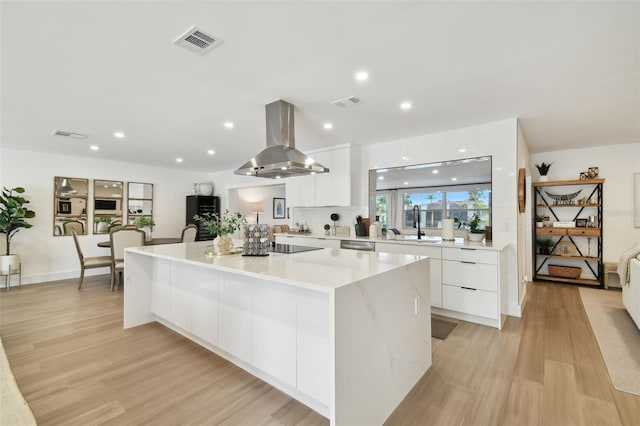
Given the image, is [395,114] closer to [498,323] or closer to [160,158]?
[498,323]

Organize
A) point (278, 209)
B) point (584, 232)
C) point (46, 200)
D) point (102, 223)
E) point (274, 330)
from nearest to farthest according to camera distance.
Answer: point (274, 330), point (584, 232), point (46, 200), point (102, 223), point (278, 209)

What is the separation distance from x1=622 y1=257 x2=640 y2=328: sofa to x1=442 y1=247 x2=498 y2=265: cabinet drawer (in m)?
1.37

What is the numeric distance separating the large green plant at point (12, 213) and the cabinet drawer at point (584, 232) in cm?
910

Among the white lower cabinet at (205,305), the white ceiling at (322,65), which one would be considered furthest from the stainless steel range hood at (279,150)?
the white lower cabinet at (205,305)

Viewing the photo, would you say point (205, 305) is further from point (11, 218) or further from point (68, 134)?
point (11, 218)

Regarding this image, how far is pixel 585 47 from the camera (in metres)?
1.98

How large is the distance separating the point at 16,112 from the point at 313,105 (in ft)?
10.9

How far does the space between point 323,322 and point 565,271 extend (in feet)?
17.9

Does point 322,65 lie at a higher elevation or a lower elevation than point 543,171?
higher

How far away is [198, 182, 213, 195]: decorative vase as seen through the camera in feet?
24.2

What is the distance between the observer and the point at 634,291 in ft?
10.1

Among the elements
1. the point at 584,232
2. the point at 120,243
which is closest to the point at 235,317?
the point at 120,243

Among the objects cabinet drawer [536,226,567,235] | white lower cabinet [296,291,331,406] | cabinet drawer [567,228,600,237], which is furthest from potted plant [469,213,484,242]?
white lower cabinet [296,291,331,406]

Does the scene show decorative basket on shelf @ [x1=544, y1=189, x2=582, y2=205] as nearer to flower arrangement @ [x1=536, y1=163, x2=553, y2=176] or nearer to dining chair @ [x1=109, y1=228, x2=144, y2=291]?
flower arrangement @ [x1=536, y1=163, x2=553, y2=176]
